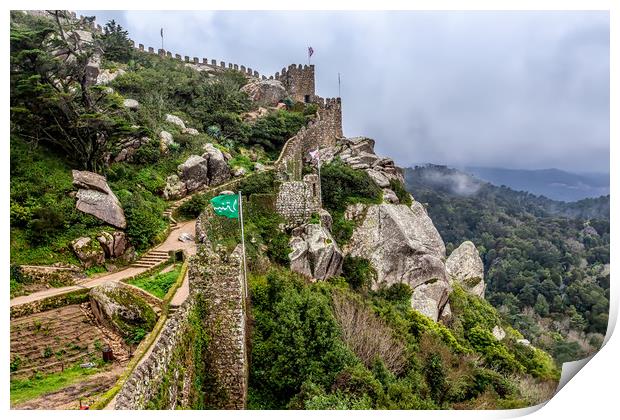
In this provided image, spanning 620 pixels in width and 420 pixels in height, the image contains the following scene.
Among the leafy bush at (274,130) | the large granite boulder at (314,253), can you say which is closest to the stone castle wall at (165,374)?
the large granite boulder at (314,253)

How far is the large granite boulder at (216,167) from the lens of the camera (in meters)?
24.9

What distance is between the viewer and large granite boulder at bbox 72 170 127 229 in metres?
16.5

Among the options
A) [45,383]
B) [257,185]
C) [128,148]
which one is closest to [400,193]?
[257,185]

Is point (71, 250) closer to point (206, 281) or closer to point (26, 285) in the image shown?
point (26, 285)

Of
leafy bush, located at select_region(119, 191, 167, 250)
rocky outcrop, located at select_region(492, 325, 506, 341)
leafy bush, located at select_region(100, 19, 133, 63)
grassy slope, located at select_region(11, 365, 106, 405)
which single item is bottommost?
rocky outcrop, located at select_region(492, 325, 506, 341)

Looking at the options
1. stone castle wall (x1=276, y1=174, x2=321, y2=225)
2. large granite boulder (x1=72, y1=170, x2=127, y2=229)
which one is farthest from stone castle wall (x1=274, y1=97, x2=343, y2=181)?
large granite boulder (x1=72, y1=170, x2=127, y2=229)

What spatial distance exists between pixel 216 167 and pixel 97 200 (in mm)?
8874

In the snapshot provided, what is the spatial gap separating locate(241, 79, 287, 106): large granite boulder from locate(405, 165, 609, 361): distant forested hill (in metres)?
25.9

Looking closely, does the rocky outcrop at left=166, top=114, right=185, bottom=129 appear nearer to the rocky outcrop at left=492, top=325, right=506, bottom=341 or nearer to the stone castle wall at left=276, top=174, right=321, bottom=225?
the stone castle wall at left=276, top=174, right=321, bottom=225

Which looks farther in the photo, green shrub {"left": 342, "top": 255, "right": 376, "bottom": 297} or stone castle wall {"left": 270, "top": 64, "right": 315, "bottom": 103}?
stone castle wall {"left": 270, "top": 64, "right": 315, "bottom": 103}

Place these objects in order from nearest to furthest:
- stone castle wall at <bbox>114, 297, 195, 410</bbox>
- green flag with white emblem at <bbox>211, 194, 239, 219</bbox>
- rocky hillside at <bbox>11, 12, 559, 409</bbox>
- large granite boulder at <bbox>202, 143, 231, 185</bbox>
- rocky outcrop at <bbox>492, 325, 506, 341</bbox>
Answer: stone castle wall at <bbox>114, 297, 195, 410</bbox>, rocky hillside at <bbox>11, 12, 559, 409</bbox>, green flag with white emblem at <bbox>211, 194, 239, 219</bbox>, rocky outcrop at <bbox>492, 325, 506, 341</bbox>, large granite boulder at <bbox>202, 143, 231, 185</bbox>

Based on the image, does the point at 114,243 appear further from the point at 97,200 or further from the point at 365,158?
the point at 365,158

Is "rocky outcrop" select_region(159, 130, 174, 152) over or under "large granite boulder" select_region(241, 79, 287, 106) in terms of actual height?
under
